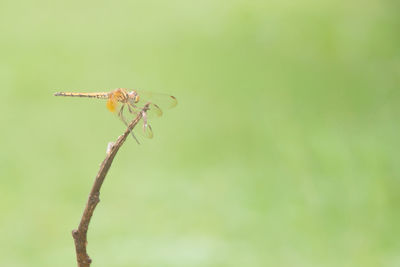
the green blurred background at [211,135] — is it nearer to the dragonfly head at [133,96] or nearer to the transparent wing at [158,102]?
the transparent wing at [158,102]

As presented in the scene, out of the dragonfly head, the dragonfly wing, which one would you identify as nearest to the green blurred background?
the dragonfly wing

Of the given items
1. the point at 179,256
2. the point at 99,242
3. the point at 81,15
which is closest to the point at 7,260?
the point at 99,242

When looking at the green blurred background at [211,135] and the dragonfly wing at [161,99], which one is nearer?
the dragonfly wing at [161,99]

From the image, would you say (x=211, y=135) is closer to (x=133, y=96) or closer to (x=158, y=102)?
(x=158, y=102)

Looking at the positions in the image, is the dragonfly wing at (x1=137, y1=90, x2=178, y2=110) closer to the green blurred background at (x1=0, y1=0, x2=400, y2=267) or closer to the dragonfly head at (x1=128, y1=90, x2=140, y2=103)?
the dragonfly head at (x1=128, y1=90, x2=140, y2=103)

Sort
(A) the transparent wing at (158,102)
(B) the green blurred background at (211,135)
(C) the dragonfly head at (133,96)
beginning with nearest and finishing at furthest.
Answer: (C) the dragonfly head at (133,96), (A) the transparent wing at (158,102), (B) the green blurred background at (211,135)

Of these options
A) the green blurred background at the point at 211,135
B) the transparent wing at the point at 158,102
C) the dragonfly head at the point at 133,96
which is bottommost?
the dragonfly head at the point at 133,96

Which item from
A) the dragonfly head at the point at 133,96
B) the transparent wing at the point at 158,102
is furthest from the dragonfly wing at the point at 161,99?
the dragonfly head at the point at 133,96

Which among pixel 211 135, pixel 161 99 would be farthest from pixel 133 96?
pixel 211 135
